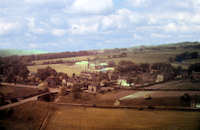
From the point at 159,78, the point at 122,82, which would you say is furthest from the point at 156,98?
the point at 122,82

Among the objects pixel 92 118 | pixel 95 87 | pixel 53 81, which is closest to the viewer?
pixel 92 118

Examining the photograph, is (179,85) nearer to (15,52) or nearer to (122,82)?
(122,82)

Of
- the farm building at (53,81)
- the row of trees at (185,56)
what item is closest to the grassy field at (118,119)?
the farm building at (53,81)

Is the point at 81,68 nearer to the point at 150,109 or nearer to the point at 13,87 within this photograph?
the point at 13,87

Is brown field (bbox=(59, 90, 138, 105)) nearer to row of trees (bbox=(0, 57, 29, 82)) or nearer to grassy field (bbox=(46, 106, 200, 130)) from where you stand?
grassy field (bbox=(46, 106, 200, 130))

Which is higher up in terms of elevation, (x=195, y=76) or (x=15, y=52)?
(x=15, y=52)

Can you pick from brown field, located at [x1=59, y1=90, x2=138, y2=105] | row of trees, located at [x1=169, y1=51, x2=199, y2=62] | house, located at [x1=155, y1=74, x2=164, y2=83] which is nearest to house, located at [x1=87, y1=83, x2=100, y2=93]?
brown field, located at [x1=59, y1=90, x2=138, y2=105]

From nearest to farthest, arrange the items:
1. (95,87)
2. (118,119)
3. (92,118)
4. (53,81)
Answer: (92,118) → (118,119) → (53,81) → (95,87)
